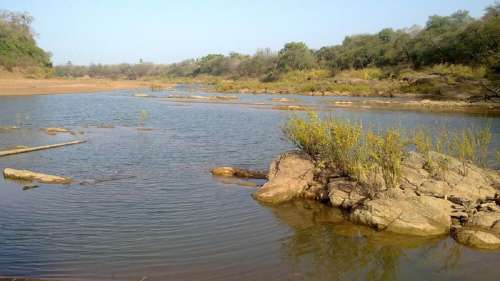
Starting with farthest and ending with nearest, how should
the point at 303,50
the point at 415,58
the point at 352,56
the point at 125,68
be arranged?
the point at 125,68, the point at 303,50, the point at 352,56, the point at 415,58

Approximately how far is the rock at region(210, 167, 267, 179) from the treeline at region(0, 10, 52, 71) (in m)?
64.3

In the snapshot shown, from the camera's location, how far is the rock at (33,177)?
11406mm

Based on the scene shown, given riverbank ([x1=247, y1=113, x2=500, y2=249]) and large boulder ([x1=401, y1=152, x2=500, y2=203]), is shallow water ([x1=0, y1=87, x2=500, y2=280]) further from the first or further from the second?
large boulder ([x1=401, y1=152, x2=500, y2=203])

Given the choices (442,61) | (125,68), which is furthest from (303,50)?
(125,68)

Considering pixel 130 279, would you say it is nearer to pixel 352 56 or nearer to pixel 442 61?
pixel 442 61

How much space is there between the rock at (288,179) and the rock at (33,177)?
5006 millimetres

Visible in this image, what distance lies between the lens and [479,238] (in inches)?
310

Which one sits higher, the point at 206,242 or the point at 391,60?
the point at 391,60

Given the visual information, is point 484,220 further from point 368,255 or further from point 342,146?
point 342,146

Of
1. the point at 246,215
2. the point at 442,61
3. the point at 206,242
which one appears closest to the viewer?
the point at 206,242

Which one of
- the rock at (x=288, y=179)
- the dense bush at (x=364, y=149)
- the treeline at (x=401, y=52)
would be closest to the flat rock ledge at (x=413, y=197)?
the rock at (x=288, y=179)

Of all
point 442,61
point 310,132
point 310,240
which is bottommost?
point 310,240

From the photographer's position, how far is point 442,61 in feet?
198

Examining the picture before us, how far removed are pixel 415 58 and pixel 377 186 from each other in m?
62.7
